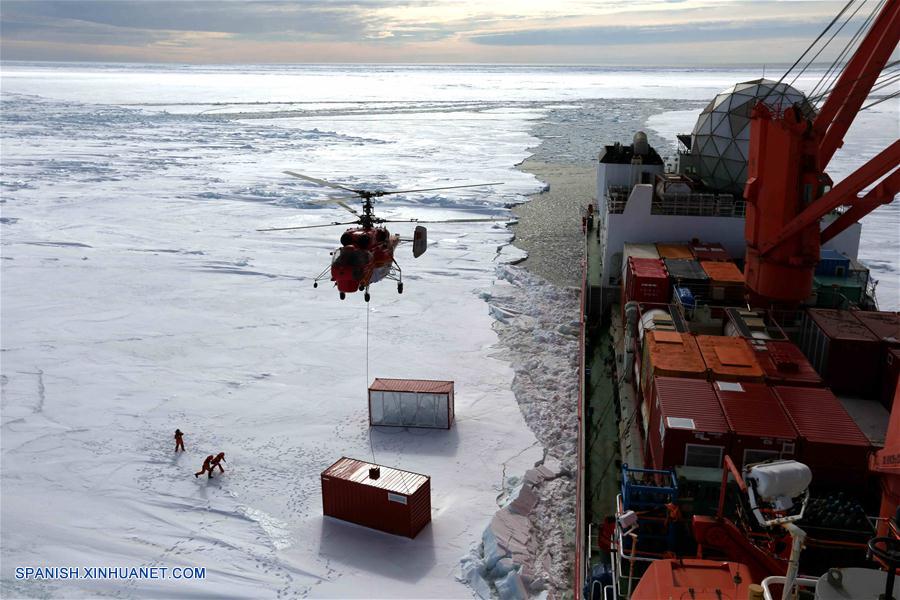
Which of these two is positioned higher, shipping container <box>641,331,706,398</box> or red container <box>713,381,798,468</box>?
shipping container <box>641,331,706,398</box>

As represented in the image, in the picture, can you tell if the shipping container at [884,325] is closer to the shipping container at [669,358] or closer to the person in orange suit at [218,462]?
the shipping container at [669,358]

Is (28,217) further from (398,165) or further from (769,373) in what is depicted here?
(769,373)

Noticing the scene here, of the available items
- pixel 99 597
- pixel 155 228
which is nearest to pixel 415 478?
pixel 99 597

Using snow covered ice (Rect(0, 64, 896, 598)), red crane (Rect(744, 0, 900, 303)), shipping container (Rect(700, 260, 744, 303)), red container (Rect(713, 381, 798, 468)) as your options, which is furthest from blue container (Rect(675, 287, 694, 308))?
red container (Rect(713, 381, 798, 468))

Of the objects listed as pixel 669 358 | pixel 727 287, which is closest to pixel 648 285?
pixel 727 287

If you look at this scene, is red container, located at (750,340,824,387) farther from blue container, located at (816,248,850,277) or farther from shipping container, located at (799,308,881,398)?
blue container, located at (816,248,850,277)

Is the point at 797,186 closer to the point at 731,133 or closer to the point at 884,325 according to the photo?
the point at 884,325
